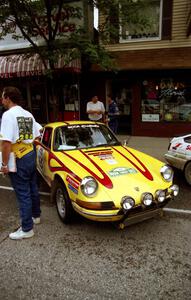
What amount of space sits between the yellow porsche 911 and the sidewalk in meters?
3.51

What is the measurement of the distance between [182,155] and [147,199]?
253 cm

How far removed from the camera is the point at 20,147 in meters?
3.61

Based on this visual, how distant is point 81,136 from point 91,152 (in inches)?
20.9

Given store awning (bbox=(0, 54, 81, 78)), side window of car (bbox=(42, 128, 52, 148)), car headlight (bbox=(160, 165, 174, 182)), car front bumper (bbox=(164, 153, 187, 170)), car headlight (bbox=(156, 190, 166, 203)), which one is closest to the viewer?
car headlight (bbox=(156, 190, 166, 203))

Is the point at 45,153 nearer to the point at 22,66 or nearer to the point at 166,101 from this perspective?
the point at 22,66

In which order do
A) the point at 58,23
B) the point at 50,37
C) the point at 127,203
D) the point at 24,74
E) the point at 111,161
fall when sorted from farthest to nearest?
the point at 24,74, the point at 58,23, the point at 50,37, the point at 111,161, the point at 127,203

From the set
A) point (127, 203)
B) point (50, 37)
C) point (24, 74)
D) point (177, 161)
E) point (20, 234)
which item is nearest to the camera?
point (127, 203)

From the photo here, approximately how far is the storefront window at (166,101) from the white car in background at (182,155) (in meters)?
4.86

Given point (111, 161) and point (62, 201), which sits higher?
point (111, 161)

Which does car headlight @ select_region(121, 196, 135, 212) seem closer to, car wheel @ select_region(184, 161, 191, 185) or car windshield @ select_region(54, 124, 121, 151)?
car windshield @ select_region(54, 124, 121, 151)

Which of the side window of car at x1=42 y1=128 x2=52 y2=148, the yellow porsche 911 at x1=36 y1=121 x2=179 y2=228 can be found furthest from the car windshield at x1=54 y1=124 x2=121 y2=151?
the side window of car at x1=42 y1=128 x2=52 y2=148

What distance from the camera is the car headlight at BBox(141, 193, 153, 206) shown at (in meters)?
3.48

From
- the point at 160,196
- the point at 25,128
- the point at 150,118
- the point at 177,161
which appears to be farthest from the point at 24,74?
the point at 160,196

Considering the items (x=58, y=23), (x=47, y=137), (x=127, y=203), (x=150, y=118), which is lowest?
(x=150, y=118)
